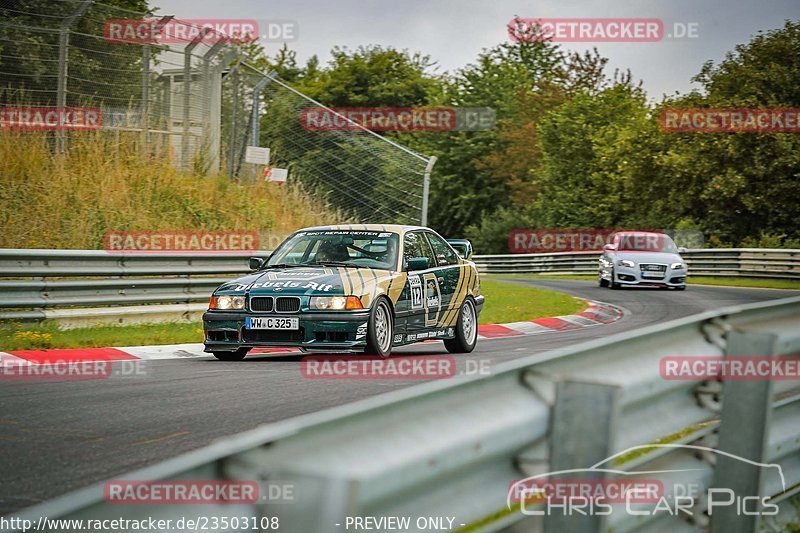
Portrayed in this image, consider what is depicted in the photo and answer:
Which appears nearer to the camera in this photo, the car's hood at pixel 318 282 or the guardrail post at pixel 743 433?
the guardrail post at pixel 743 433

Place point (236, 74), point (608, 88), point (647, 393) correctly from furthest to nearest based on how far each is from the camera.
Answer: point (608, 88) < point (236, 74) < point (647, 393)

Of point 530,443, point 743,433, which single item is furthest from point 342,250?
point 530,443

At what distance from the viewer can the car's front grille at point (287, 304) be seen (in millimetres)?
10633

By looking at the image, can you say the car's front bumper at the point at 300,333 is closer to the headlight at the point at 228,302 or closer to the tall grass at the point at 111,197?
the headlight at the point at 228,302

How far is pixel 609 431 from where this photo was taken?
2.54 meters

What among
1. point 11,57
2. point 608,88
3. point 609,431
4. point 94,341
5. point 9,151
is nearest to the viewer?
point 609,431

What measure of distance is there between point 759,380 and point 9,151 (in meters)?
15.7

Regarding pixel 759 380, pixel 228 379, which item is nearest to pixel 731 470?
pixel 759 380

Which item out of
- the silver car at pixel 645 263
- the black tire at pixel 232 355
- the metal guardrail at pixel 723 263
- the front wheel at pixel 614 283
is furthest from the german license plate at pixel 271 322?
the metal guardrail at pixel 723 263

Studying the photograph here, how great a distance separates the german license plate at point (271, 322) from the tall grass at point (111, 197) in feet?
19.9

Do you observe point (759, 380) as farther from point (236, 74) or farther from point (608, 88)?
point (608, 88)

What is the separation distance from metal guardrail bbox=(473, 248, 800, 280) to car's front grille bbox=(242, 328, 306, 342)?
79.6 feet

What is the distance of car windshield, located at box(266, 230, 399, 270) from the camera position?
11.7 meters

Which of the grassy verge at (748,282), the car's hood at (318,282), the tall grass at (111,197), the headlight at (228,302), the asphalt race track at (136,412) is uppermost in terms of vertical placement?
the tall grass at (111,197)
